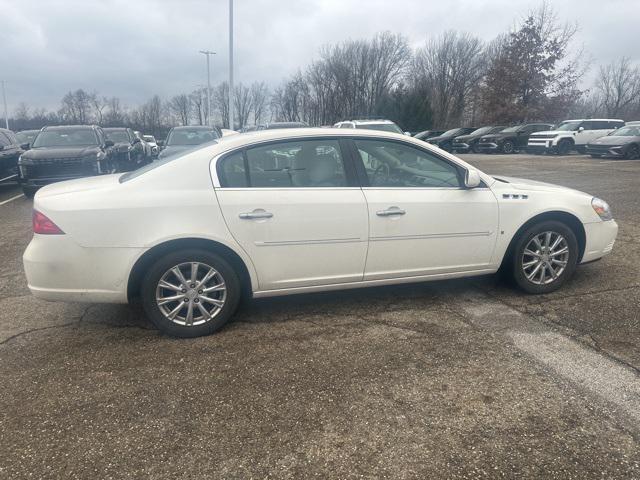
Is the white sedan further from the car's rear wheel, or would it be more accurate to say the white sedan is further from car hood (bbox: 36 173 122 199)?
the car's rear wheel

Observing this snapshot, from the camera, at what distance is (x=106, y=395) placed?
2.83 m

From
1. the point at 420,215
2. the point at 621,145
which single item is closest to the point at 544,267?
the point at 420,215

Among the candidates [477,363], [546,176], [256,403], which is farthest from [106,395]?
[546,176]

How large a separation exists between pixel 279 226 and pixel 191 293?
32.8 inches

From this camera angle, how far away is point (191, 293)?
352 cm

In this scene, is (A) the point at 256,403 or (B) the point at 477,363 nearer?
(A) the point at 256,403

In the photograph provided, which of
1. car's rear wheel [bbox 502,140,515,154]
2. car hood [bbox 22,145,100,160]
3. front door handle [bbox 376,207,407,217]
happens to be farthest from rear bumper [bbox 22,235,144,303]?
car's rear wheel [bbox 502,140,515,154]

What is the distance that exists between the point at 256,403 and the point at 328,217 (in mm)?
1514

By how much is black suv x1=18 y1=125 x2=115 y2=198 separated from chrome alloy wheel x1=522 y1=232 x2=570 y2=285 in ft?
32.6

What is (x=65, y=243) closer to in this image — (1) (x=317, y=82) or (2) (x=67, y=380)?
(2) (x=67, y=380)

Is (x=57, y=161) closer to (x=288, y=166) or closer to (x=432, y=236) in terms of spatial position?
(x=288, y=166)

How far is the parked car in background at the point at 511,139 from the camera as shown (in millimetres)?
26703

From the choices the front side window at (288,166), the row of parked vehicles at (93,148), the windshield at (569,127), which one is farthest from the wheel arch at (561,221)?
the windshield at (569,127)

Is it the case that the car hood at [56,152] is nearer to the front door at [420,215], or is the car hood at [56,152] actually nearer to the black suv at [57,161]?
the black suv at [57,161]
